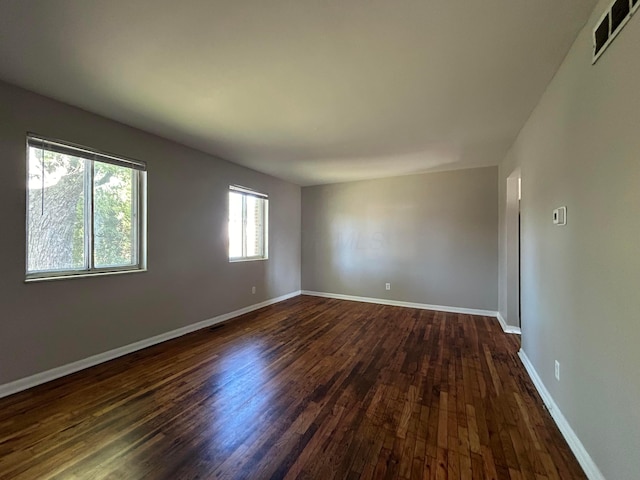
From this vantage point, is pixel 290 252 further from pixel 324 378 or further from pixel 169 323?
pixel 324 378

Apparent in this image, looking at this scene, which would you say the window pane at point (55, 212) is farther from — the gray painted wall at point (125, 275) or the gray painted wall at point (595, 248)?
the gray painted wall at point (595, 248)

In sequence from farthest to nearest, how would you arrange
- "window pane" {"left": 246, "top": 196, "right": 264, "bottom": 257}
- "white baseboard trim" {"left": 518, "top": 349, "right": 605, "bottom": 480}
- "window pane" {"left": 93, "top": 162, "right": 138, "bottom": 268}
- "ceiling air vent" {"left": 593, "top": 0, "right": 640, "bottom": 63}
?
"window pane" {"left": 246, "top": 196, "right": 264, "bottom": 257} → "window pane" {"left": 93, "top": 162, "right": 138, "bottom": 268} → "white baseboard trim" {"left": 518, "top": 349, "right": 605, "bottom": 480} → "ceiling air vent" {"left": 593, "top": 0, "right": 640, "bottom": 63}

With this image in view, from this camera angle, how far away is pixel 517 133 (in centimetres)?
309

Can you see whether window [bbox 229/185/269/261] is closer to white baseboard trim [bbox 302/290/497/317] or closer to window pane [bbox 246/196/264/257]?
window pane [bbox 246/196/264/257]

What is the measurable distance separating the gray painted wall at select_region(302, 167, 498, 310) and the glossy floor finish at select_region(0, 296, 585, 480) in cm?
165

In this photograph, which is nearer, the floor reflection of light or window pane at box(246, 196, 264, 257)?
the floor reflection of light

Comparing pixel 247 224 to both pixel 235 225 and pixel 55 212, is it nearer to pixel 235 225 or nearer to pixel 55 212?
pixel 235 225

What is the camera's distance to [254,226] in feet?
16.7

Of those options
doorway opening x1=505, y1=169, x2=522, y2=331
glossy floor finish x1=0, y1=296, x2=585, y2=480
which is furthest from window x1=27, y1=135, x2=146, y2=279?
doorway opening x1=505, y1=169, x2=522, y2=331

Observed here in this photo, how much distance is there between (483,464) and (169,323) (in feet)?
11.2

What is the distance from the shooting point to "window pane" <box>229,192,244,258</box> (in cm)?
447

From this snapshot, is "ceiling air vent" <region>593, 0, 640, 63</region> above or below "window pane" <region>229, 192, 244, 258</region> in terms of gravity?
above

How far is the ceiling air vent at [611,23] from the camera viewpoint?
1.13 meters

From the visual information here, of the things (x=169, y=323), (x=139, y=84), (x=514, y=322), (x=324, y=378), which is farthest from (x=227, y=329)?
(x=514, y=322)
